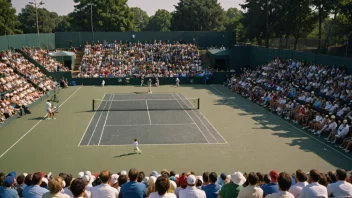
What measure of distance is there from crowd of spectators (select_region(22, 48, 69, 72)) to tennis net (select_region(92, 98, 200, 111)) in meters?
15.3

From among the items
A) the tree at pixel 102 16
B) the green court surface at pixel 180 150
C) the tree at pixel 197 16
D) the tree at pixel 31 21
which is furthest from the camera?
the tree at pixel 31 21

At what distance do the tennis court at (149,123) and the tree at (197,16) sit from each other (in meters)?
55.3

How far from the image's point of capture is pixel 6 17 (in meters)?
63.9

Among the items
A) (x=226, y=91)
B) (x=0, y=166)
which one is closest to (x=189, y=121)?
(x=0, y=166)

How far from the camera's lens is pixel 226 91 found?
37094 mm

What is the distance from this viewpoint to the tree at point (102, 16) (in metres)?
74.1

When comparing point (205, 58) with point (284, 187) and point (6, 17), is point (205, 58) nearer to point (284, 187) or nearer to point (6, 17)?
point (6, 17)

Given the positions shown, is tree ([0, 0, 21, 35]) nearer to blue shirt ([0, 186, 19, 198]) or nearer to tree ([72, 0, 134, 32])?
tree ([72, 0, 134, 32])

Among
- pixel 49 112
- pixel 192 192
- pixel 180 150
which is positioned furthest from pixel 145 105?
pixel 192 192

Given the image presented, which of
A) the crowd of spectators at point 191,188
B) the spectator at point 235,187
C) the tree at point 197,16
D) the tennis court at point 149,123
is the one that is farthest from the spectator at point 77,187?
the tree at point 197,16

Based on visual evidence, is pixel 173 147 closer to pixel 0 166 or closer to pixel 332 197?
pixel 0 166

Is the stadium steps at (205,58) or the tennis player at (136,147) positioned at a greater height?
the stadium steps at (205,58)

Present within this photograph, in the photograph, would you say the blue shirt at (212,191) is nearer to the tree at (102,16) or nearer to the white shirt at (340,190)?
the white shirt at (340,190)

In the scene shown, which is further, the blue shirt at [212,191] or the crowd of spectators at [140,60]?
the crowd of spectators at [140,60]
